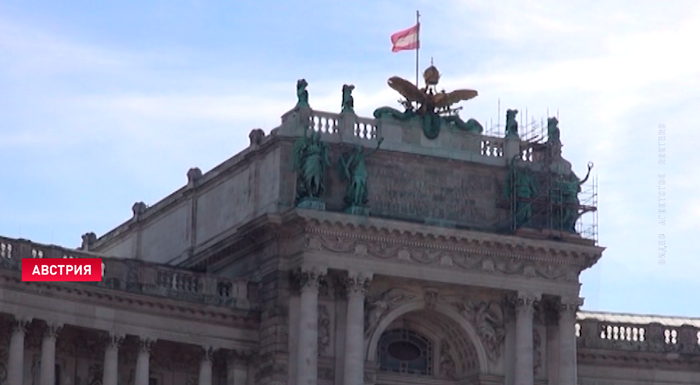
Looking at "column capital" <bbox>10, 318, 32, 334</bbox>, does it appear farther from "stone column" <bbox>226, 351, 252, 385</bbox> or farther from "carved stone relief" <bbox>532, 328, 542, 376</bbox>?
"carved stone relief" <bbox>532, 328, 542, 376</bbox>

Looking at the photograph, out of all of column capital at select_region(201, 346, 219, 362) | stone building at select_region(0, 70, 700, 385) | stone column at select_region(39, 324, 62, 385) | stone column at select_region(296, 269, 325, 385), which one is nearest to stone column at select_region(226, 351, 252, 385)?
stone building at select_region(0, 70, 700, 385)

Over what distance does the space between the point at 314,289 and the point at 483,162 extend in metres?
8.87

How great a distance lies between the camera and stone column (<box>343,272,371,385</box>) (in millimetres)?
84688

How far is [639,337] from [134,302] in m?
22.0

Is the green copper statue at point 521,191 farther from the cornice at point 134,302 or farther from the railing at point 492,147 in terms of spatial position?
the cornice at point 134,302

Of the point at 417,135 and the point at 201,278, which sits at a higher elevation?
the point at 417,135

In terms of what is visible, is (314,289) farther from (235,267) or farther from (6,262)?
(6,262)

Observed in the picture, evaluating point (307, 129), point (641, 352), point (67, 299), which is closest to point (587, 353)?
point (641, 352)

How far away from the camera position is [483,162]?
89.3 meters

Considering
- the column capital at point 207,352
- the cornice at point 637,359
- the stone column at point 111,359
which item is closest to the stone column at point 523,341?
the cornice at point 637,359

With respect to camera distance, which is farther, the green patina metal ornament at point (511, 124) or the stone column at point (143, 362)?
the green patina metal ornament at point (511, 124)

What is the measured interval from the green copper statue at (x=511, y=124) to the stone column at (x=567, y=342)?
21.6ft

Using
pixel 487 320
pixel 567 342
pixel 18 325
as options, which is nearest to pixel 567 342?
pixel 567 342

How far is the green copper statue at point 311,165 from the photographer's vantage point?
281ft
